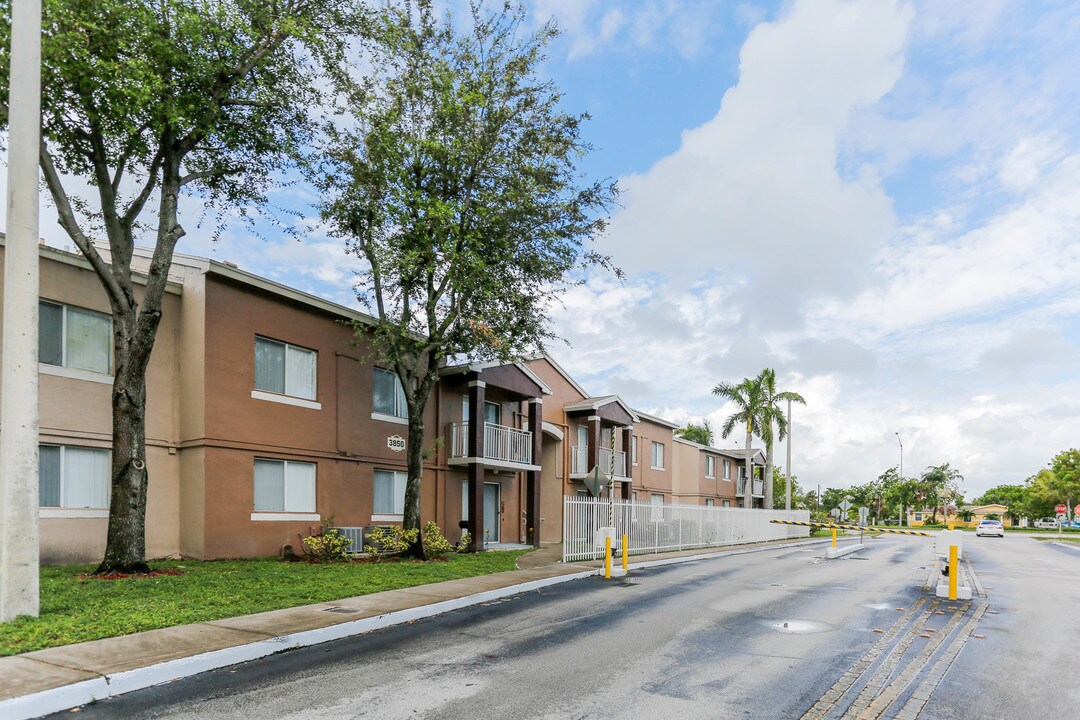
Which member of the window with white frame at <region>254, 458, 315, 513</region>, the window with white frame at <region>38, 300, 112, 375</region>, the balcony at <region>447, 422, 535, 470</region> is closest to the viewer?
the window with white frame at <region>38, 300, 112, 375</region>

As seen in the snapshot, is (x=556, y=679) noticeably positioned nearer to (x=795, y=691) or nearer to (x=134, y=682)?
(x=795, y=691)

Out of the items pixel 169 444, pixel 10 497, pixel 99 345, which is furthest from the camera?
pixel 169 444

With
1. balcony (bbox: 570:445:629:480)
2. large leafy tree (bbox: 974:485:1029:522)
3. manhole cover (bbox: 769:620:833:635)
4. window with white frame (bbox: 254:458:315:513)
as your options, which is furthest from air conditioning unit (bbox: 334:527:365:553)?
large leafy tree (bbox: 974:485:1029:522)

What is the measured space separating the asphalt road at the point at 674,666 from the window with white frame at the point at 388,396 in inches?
421

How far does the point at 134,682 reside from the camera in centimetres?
670

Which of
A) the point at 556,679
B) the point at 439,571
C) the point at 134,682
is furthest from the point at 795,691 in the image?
the point at 439,571

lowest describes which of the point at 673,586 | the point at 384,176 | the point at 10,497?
the point at 673,586

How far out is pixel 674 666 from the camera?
25.2 feet

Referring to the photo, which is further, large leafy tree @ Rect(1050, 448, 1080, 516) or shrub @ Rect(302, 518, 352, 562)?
large leafy tree @ Rect(1050, 448, 1080, 516)

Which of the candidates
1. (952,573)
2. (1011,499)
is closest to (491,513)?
(952,573)

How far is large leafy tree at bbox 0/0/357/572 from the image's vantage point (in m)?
12.1

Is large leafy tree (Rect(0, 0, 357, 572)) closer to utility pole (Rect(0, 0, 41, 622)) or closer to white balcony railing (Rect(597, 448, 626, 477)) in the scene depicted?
utility pole (Rect(0, 0, 41, 622))

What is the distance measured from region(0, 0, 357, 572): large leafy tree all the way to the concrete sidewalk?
17.2 feet

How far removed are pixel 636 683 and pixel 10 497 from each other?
292 inches
